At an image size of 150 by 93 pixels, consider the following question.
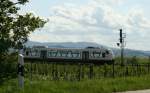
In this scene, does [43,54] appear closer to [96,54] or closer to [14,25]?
[96,54]

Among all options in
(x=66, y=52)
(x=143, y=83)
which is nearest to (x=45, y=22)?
(x=143, y=83)

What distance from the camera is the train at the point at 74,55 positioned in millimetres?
72688

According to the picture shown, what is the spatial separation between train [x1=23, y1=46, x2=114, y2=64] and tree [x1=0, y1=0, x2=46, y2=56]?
49338mm

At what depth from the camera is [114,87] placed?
2038 centimetres

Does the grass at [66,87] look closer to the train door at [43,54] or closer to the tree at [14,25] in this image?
the tree at [14,25]

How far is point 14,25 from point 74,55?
53.8 metres

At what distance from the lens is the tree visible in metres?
20.2

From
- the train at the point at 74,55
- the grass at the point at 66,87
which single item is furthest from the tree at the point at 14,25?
the train at the point at 74,55

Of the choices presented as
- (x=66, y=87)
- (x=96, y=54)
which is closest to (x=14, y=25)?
(x=66, y=87)

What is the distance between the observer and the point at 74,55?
2933 inches

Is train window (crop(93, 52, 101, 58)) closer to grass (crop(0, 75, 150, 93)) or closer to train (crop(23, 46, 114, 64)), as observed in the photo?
train (crop(23, 46, 114, 64))

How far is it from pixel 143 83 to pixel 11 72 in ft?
24.1

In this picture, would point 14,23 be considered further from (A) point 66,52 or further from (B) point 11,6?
(A) point 66,52

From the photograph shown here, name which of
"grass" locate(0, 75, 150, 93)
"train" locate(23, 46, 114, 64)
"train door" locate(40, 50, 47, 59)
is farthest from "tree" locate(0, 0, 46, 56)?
"train door" locate(40, 50, 47, 59)
